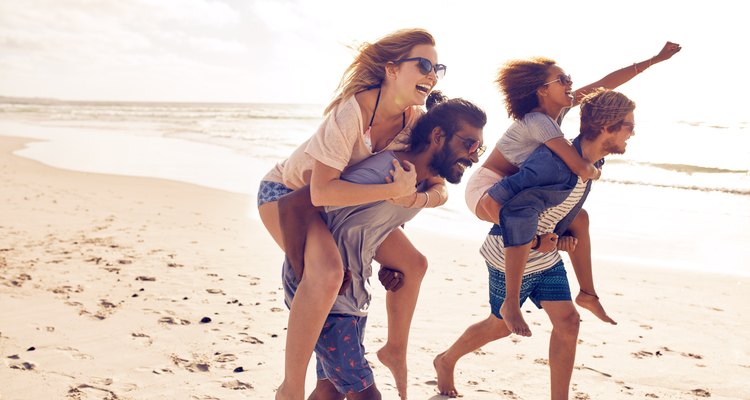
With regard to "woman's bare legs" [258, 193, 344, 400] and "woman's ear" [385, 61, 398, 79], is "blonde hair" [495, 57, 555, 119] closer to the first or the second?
"woman's ear" [385, 61, 398, 79]

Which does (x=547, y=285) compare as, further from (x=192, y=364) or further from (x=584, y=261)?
(x=192, y=364)

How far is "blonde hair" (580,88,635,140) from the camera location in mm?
3125

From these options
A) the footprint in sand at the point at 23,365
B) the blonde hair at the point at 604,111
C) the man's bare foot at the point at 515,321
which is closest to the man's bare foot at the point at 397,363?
the man's bare foot at the point at 515,321

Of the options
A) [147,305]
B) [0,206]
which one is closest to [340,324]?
[147,305]

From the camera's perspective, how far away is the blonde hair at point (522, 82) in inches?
130

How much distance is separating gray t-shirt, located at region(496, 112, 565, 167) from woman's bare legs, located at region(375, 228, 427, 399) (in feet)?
2.36

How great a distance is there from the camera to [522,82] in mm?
3320

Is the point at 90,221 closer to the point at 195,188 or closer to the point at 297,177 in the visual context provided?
the point at 195,188

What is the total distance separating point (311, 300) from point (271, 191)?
2.24 feet

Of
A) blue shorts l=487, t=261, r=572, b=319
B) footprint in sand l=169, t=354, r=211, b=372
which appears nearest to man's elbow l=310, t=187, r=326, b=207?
blue shorts l=487, t=261, r=572, b=319

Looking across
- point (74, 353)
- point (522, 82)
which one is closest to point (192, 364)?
point (74, 353)

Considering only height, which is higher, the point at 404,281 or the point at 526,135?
the point at 526,135

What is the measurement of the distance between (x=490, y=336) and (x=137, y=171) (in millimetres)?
11574

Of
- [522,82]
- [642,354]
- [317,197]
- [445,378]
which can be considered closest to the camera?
[317,197]
